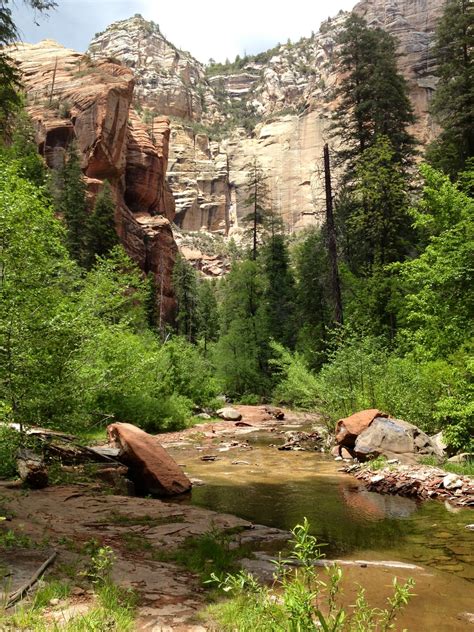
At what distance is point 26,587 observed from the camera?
13.0 ft

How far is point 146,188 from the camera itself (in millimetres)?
56062

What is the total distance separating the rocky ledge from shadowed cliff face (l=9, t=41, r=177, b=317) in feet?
136

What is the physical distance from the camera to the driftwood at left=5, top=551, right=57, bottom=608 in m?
3.72

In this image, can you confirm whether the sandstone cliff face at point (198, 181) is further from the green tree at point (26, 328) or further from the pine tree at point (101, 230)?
the green tree at point (26, 328)

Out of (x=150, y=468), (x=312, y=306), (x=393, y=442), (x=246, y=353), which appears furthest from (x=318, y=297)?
(x=150, y=468)

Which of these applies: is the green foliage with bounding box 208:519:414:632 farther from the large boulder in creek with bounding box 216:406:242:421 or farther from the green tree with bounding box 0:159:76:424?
the large boulder in creek with bounding box 216:406:242:421

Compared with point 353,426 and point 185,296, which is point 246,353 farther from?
point 353,426

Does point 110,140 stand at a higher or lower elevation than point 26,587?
higher

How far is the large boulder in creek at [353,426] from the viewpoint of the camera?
13.0 metres

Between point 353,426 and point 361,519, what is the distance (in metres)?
5.31

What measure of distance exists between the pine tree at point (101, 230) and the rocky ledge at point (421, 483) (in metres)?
32.2

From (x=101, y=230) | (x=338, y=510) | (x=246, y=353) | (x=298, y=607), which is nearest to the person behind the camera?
(x=298, y=607)

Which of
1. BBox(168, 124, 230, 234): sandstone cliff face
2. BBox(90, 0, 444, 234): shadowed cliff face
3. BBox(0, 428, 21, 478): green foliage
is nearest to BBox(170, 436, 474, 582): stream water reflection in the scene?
BBox(0, 428, 21, 478): green foliage

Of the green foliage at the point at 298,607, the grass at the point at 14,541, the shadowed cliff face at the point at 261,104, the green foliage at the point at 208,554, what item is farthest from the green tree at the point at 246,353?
the shadowed cliff face at the point at 261,104
